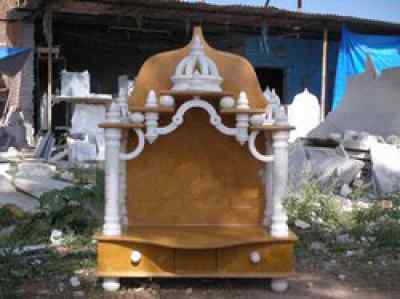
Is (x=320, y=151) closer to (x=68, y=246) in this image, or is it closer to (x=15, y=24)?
(x=68, y=246)

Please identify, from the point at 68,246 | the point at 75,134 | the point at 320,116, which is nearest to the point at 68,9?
the point at 75,134

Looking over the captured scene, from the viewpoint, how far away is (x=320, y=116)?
12562 millimetres

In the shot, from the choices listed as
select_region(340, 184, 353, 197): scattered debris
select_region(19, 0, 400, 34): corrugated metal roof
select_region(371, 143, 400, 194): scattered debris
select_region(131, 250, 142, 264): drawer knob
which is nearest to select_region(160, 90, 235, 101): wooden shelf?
select_region(131, 250, 142, 264): drawer knob

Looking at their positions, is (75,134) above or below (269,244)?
above

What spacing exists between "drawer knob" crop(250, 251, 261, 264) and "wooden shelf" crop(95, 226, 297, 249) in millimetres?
88

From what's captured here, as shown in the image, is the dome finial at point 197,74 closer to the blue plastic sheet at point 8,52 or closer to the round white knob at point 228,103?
the round white knob at point 228,103

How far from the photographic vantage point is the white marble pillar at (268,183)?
4035 mm

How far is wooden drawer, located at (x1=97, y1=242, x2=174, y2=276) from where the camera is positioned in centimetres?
367

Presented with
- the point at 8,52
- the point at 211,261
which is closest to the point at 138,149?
the point at 211,261

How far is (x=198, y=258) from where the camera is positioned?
3740mm

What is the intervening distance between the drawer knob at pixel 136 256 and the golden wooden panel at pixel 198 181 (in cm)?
50

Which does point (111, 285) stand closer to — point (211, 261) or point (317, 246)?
point (211, 261)

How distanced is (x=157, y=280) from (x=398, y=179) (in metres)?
5.15

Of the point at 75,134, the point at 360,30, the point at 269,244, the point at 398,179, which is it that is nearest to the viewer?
the point at 269,244
